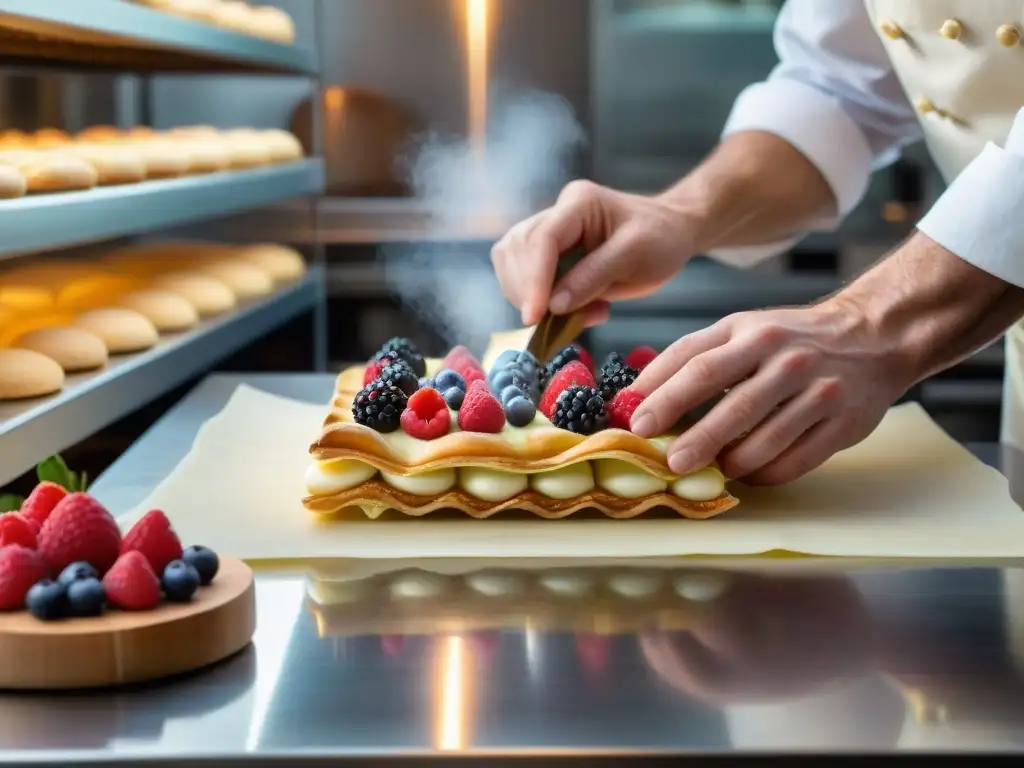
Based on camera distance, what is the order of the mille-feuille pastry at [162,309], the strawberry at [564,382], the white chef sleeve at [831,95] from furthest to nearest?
1. the mille-feuille pastry at [162,309]
2. the white chef sleeve at [831,95]
3. the strawberry at [564,382]

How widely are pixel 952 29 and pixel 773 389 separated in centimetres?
51

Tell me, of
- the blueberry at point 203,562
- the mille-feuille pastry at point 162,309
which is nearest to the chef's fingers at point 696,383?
the blueberry at point 203,562

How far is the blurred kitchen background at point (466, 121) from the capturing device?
3564mm

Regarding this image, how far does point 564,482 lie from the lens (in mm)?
1167

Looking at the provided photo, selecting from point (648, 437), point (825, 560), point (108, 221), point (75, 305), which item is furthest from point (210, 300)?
point (825, 560)

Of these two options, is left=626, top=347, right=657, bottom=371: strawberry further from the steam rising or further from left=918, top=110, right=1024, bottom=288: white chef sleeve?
the steam rising

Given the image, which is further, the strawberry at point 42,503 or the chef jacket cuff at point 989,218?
the chef jacket cuff at point 989,218

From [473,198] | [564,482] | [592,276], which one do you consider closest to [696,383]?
[564,482]

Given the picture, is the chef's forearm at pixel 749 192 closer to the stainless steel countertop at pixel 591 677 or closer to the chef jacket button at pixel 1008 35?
the chef jacket button at pixel 1008 35

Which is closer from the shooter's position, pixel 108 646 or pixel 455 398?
pixel 108 646

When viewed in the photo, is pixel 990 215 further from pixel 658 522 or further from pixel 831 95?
pixel 831 95

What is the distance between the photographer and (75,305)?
204 centimetres

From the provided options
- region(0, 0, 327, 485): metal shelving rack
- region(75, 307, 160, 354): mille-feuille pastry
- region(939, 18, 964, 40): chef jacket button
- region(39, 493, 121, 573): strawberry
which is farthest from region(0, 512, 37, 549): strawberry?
region(939, 18, 964, 40): chef jacket button

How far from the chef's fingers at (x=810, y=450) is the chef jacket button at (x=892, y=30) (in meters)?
0.54
